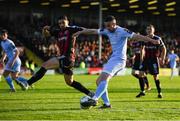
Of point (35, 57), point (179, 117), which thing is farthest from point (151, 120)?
point (35, 57)

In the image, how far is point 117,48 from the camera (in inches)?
473

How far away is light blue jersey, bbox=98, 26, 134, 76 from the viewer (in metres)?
11.8

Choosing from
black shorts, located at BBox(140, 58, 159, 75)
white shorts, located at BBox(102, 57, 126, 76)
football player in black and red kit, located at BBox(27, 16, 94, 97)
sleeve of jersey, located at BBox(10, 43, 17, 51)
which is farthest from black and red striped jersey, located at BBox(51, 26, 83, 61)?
sleeve of jersey, located at BBox(10, 43, 17, 51)

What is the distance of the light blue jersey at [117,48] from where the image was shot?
38.8 feet

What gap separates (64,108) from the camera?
1211 centimetres

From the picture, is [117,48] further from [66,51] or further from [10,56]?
[10,56]

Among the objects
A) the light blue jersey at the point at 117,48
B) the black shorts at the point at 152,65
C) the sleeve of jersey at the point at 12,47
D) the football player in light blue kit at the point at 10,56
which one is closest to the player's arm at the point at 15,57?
the football player in light blue kit at the point at 10,56

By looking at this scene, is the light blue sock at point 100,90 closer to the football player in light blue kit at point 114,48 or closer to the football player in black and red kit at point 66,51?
the football player in light blue kit at point 114,48

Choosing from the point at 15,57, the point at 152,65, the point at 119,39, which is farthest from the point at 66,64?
the point at 15,57

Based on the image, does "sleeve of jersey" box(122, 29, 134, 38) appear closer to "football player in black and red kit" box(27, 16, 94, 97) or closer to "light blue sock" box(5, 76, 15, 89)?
"football player in black and red kit" box(27, 16, 94, 97)

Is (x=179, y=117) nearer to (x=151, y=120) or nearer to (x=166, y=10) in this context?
(x=151, y=120)

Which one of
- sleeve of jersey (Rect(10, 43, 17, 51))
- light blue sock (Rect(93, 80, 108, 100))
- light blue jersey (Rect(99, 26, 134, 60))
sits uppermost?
light blue jersey (Rect(99, 26, 134, 60))

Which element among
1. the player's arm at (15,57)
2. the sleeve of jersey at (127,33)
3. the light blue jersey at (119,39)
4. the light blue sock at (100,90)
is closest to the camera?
the light blue sock at (100,90)

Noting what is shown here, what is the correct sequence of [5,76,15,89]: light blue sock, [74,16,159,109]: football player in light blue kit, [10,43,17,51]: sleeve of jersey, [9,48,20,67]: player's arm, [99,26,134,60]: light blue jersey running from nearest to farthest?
[74,16,159,109]: football player in light blue kit, [99,26,134,60]: light blue jersey, [9,48,20,67]: player's arm, [10,43,17,51]: sleeve of jersey, [5,76,15,89]: light blue sock
